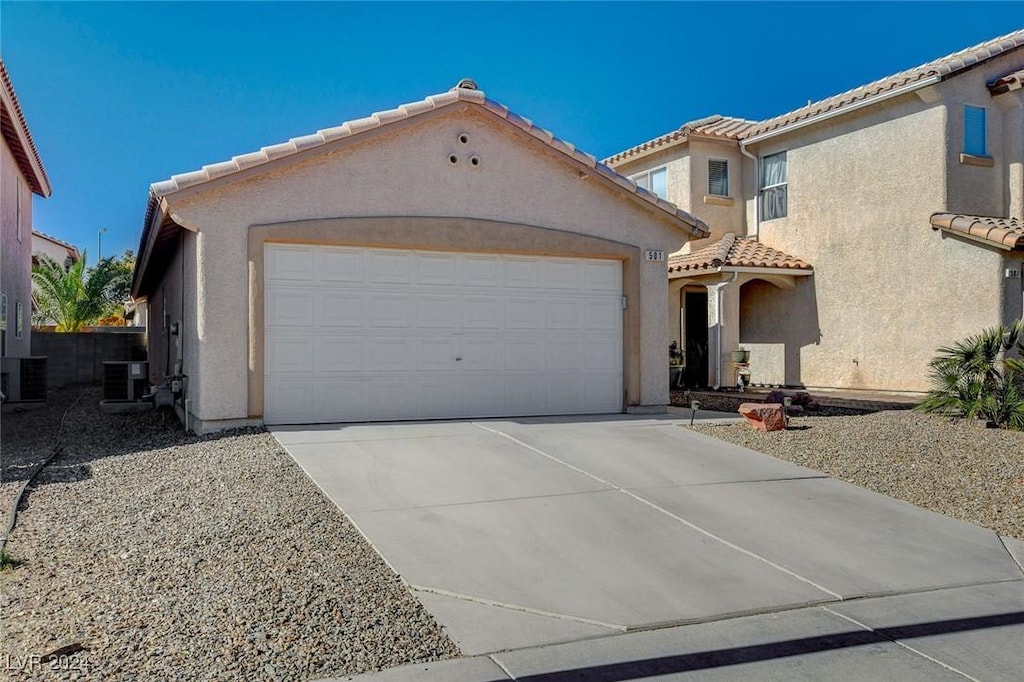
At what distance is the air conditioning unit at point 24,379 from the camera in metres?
14.6

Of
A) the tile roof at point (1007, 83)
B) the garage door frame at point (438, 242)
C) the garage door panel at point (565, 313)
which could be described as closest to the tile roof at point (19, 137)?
the garage door frame at point (438, 242)

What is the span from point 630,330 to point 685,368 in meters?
7.19

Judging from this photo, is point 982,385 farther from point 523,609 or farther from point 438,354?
point 523,609

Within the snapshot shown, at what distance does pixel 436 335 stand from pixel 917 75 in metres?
11.3

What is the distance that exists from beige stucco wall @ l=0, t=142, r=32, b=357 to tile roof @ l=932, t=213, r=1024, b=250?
58.4ft

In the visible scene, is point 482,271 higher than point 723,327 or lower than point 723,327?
higher

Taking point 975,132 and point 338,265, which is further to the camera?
point 975,132

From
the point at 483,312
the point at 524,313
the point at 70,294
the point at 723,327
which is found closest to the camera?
the point at 483,312

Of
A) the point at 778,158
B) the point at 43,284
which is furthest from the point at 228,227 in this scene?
the point at 43,284

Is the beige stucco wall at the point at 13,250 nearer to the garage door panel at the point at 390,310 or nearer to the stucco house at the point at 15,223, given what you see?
the stucco house at the point at 15,223

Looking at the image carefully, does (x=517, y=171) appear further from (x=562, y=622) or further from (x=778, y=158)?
(x=778, y=158)

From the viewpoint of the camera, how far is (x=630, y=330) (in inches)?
479

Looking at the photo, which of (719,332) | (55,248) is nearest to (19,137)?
(719,332)

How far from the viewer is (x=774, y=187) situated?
61.9ft
